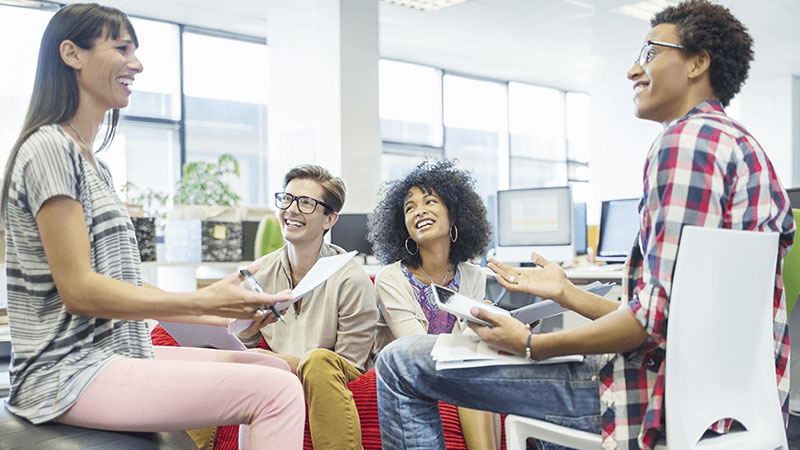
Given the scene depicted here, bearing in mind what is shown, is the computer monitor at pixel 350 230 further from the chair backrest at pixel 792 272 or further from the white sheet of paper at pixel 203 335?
the chair backrest at pixel 792 272

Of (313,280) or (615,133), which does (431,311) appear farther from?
(615,133)

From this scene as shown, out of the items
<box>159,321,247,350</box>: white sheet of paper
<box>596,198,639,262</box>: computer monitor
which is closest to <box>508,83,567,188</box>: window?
<box>596,198,639,262</box>: computer monitor

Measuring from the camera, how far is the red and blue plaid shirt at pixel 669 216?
3.95ft

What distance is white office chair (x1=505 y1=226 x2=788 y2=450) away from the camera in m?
1.18

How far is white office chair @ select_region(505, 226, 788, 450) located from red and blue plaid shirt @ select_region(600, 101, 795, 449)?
4 cm

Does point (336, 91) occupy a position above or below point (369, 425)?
above

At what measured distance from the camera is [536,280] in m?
1.64

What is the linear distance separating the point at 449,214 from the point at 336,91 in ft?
10.6

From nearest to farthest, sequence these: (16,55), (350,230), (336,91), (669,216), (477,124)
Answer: (669,216), (350,230), (336,91), (16,55), (477,124)

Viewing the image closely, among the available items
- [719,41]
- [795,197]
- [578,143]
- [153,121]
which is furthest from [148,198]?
[578,143]

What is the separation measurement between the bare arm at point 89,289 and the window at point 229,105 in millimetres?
6224

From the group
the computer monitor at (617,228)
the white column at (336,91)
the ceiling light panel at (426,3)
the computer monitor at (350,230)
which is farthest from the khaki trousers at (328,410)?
the ceiling light panel at (426,3)

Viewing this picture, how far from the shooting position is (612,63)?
8633 mm

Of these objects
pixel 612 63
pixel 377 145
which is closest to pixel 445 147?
pixel 612 63
